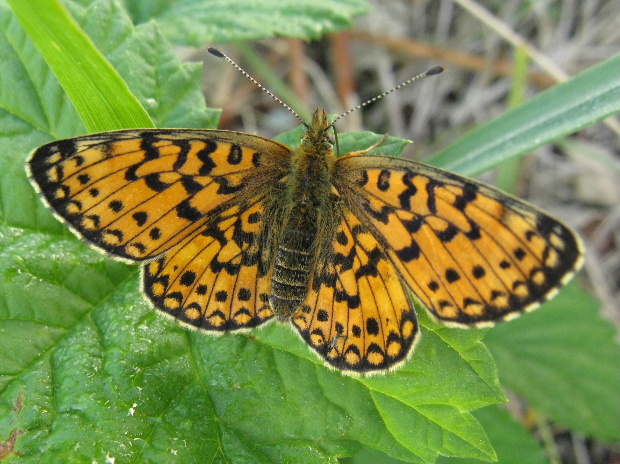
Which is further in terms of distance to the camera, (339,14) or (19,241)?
(339,14)

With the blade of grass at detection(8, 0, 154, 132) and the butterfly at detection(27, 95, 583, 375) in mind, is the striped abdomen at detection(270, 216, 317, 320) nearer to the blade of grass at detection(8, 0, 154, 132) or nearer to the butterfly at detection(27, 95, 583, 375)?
the butterfly at detection(27, 95, 583, 375)

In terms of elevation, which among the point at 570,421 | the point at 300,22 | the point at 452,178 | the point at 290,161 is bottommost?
the point at 570,421

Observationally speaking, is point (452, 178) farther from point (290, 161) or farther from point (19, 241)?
point (19, 241)


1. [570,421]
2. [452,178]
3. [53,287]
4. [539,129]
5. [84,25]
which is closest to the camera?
[452,178]

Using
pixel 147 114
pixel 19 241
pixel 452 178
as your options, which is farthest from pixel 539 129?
pixel 19 241

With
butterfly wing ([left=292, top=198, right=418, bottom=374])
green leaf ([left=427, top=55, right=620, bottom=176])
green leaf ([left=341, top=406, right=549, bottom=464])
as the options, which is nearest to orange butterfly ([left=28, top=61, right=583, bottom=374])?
butterfly wing ([left=292, top=198, right=418, bottom=374])
